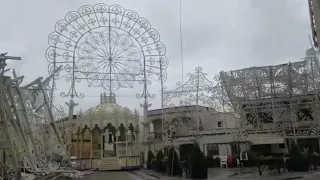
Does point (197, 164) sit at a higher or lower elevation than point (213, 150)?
lower

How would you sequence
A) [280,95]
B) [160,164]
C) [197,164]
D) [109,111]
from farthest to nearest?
[109,111] < [280,95] < [160,164] < [197,164]

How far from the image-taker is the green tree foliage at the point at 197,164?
20.2 meters

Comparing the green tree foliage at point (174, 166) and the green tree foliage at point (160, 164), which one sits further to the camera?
the green tree foliage at point (160, 164)

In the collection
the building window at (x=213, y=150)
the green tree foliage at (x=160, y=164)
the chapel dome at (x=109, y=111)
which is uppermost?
the chapel dome at (x=109, y=111)

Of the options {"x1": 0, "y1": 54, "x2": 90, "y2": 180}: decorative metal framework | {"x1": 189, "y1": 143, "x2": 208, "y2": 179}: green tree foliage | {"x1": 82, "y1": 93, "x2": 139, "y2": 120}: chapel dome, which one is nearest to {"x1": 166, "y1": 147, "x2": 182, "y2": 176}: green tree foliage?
{"x1": 189, "y1": 143, "x2": 208, "y2": 179}: green tree foliage

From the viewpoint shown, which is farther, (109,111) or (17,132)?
(109,111)

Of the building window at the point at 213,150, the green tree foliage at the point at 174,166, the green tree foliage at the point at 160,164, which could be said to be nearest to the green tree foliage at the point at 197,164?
the green tree foliage at the point at 174,166

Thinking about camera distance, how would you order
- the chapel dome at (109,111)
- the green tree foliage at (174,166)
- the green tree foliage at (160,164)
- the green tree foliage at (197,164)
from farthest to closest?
the chapel dome at (109,111)
the green tree foliage at (160,164)
the green tree foliage at (174,166)
the green tree foliage at (197,164)

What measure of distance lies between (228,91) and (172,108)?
576 centimetres

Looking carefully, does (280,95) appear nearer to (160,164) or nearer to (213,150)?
(213,150)

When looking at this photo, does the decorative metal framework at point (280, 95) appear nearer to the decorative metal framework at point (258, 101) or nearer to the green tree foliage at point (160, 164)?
the decorative metal framework at point (258, 101)

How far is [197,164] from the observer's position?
2041 centimetres

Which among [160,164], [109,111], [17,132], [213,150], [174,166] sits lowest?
[160,164]

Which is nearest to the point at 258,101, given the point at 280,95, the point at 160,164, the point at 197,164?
the point at 280,95
